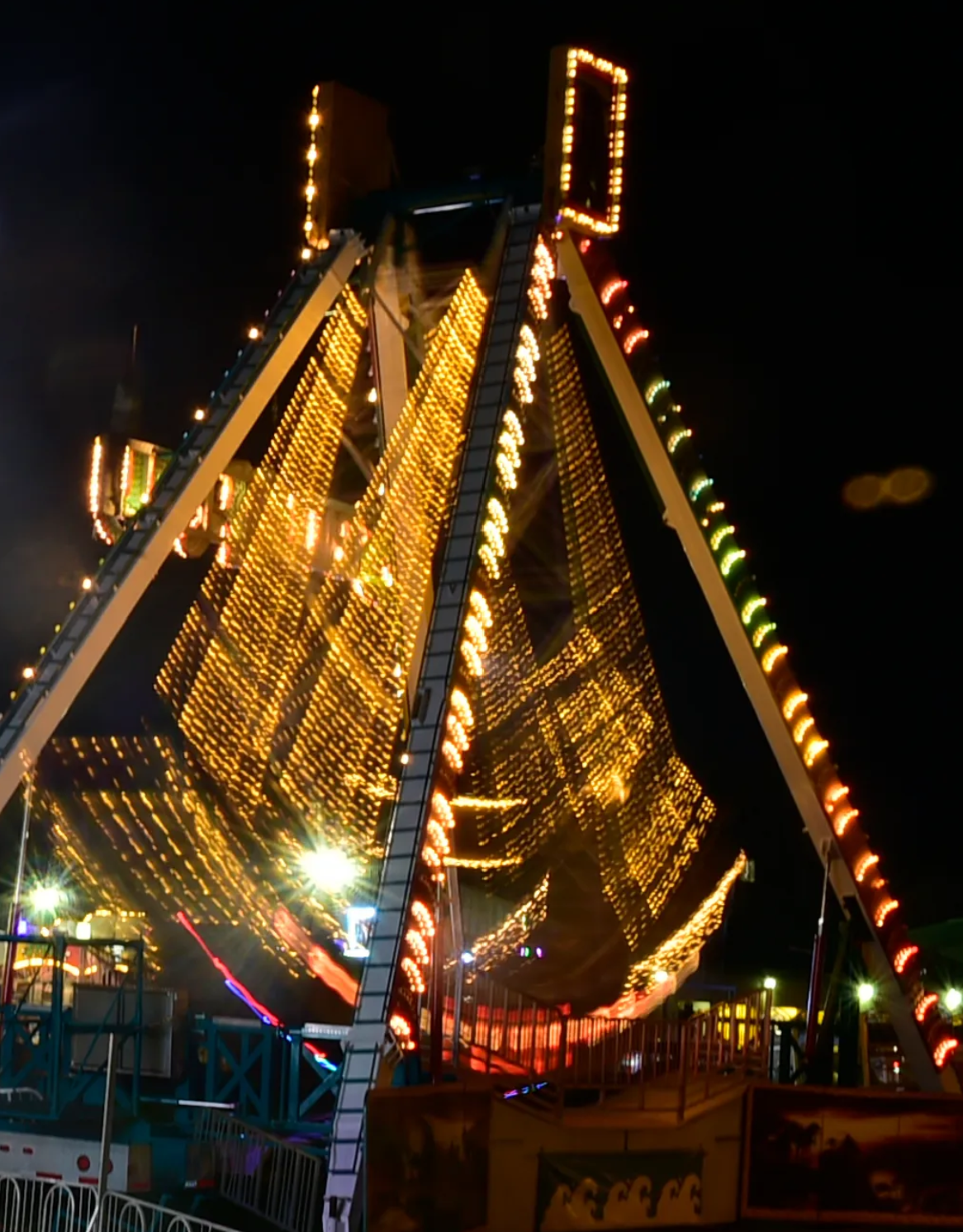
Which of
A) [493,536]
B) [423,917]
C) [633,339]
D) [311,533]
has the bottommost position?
[423,917]

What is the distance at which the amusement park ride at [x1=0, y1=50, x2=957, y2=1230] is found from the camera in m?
14.7

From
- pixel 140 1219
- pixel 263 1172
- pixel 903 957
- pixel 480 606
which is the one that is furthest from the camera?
pixel 903 957

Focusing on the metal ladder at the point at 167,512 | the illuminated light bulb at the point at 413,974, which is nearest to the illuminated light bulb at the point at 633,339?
the metal ladder at the point at 167,512

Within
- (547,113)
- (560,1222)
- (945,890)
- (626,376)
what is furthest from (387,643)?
(945,890)

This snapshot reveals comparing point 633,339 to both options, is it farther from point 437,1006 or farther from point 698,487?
point 437,1006

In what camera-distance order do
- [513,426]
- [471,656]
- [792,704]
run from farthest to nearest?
[792,704] → [513,426] → [471,656]

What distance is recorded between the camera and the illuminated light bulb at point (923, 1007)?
16469mm

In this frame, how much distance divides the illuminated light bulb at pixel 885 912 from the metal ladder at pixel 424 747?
6.96 meters

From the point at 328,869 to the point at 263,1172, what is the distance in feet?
20.6

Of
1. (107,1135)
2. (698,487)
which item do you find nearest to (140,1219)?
(107,1135)

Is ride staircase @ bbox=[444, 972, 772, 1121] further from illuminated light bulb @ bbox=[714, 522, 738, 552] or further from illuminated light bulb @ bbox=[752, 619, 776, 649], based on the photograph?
illuminated light bulb @ bbox=[714, 522, 738, 552]

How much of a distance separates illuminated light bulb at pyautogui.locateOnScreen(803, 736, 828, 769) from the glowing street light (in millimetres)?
4792

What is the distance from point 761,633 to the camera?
17547 millimetres

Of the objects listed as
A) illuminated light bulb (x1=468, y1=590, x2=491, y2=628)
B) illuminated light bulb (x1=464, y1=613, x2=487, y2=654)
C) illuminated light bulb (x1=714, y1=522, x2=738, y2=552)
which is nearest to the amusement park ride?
illuminated light bulb (x1=714, y1=522, x2=738, y2=552)
